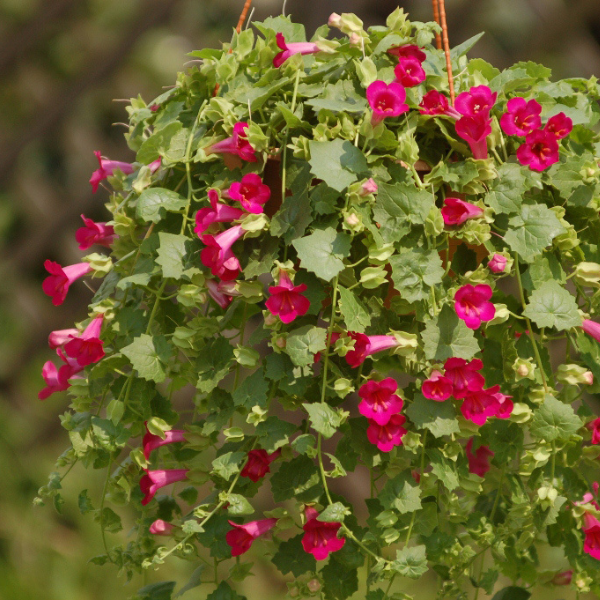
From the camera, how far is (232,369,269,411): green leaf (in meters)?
0.82

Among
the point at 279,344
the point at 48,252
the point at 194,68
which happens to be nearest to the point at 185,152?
the point at 194,68

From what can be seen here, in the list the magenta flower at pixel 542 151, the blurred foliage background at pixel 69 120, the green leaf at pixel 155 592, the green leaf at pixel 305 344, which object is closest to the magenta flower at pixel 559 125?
the magenta flower at pixel 542 151

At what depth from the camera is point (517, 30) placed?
254 centimetres

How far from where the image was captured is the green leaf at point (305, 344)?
77 cm

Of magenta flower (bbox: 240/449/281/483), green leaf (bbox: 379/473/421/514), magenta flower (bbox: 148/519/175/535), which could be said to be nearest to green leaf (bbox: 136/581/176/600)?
magenta flower (bbox: 148/519/175/535)

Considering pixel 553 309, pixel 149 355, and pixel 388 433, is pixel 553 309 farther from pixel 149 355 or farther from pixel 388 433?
pixel 149 355

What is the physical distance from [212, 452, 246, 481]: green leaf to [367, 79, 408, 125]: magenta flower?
37cm

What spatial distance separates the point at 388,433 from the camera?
80 centimetres

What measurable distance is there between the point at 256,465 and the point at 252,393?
9cm

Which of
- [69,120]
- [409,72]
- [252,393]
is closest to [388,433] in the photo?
[252,393]

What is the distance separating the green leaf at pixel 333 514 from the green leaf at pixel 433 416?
0.11 metres

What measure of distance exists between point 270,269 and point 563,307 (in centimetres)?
30

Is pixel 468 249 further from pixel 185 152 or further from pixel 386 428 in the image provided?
pixel 185 152

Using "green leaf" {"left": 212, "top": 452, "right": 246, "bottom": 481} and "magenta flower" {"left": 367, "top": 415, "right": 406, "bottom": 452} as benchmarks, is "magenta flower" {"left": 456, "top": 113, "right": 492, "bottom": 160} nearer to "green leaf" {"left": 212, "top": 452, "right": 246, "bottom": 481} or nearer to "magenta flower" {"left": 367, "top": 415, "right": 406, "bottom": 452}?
"magenta flower" {"left": 367, "top": 415, "right": 406, "bottom": 452}
